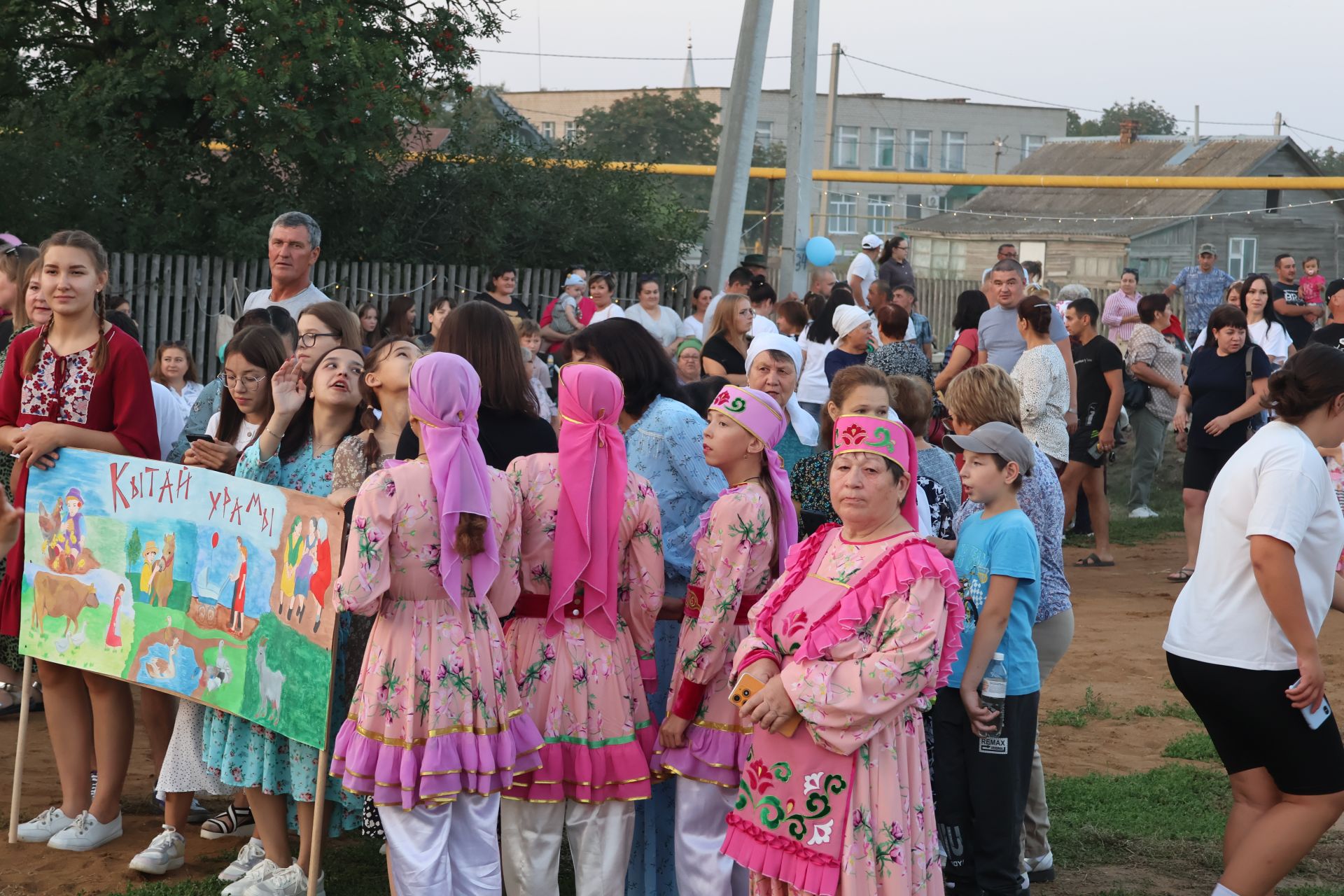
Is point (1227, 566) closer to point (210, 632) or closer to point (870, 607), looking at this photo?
point (870, 607)

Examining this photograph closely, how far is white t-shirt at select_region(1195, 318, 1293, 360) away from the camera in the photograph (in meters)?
13.1

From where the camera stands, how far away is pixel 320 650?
177 inches

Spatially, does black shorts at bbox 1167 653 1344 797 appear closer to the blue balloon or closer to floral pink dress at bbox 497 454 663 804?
floral pink dress at bbox 497 454 663 804

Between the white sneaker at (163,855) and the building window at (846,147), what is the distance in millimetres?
68308

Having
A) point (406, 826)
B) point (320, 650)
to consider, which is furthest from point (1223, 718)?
point (320, 650)

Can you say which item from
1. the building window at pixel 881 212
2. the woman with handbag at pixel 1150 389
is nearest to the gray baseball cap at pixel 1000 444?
the woman with handbag at pixel 1150 389

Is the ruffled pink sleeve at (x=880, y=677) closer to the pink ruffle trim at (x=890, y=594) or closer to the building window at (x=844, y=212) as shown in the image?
the pink ruffle trim at (x=890, y=594)

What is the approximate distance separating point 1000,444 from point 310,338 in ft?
8.92

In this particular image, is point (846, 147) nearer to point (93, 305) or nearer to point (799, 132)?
point (799, 132)

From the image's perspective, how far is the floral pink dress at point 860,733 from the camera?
145 inches

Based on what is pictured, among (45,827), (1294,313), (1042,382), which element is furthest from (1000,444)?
(1294,313)

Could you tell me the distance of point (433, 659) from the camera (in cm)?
420

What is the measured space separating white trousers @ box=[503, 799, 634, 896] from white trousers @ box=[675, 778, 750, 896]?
0.19 metres

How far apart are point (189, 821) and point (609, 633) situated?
2.41 metres
